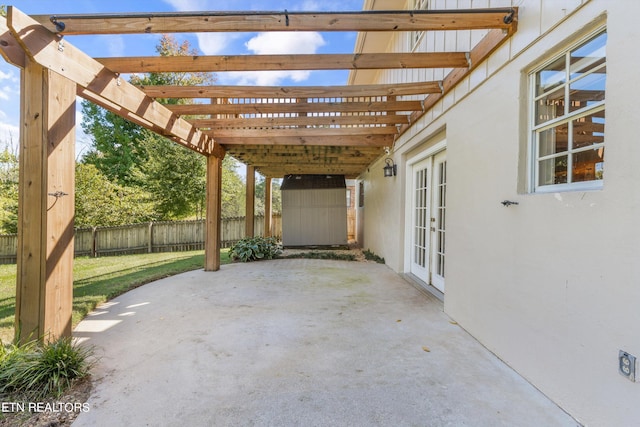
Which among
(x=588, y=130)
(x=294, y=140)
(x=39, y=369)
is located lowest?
(x=39, y=369)

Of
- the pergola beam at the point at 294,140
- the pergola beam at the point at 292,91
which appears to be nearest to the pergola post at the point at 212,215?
the pergola beam at the point at 294,140

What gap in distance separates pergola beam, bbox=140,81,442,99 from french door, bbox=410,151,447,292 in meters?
1.10

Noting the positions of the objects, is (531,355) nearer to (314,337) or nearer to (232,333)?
(314,337)

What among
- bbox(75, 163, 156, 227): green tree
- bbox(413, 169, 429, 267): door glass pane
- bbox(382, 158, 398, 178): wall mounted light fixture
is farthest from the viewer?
bbox(75, 163, 156, 227): green tree

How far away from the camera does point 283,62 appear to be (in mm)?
2795

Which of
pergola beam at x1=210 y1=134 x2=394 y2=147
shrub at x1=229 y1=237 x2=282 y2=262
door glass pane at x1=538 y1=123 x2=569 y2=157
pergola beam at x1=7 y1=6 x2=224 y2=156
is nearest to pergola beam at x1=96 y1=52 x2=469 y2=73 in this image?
pergola beam at x1=7 y1=6 x2=224 y2=156

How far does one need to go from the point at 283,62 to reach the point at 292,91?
795 mm

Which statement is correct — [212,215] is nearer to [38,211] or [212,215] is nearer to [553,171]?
[38,211]

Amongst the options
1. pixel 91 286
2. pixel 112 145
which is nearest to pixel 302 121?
pixel 91 286

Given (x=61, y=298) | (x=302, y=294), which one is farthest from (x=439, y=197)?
(x=61, y=298)

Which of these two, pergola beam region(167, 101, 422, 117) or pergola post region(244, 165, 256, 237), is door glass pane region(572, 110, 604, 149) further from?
pergola post region(244, 165, 256, 237)

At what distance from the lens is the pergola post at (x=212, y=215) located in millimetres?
5785

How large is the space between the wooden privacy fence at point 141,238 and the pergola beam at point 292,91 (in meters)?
7.19

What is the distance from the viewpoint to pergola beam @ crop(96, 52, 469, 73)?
9.15ft
